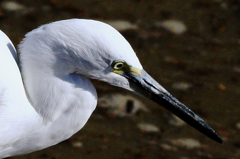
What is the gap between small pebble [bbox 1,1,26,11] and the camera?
10.5 ft

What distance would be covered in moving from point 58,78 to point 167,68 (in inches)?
67.5

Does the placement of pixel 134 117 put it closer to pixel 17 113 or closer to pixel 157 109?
pixel 157 109

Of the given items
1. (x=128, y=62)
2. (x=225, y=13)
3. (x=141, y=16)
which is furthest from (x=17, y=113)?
(x=225, y=13)

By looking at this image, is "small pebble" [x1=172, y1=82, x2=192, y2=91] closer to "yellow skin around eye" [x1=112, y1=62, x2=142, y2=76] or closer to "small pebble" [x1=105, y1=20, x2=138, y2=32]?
"small pebble" [x1=105, y1=20, x2=138, y2=32]

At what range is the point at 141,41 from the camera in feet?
10.4

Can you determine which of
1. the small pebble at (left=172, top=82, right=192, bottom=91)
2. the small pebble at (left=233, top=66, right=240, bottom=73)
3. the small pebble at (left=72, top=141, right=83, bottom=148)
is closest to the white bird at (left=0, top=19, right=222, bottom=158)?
the small pebble at (left=72, top=141, right=83, bottom=148)

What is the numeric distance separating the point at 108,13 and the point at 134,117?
1.12 meters

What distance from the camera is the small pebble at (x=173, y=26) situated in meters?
3.29

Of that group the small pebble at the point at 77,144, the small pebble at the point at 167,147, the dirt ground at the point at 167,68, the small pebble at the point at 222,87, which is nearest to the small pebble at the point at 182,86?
the dirt ground at the point at 167,68

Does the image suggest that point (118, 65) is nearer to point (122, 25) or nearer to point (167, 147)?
point (167, 147)

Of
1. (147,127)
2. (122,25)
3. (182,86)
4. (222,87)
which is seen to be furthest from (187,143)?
(122,25)

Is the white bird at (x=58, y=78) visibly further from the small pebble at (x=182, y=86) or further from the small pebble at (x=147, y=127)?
the small pebble at (x=182, y=86)

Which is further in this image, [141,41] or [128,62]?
[141,41]

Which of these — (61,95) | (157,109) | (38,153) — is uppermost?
(157,109)
